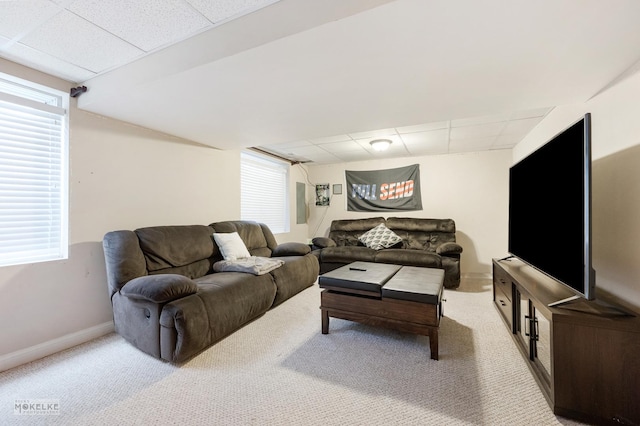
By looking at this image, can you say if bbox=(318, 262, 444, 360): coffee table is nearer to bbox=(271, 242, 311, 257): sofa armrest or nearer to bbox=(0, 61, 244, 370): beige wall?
bbox=(271, 242, 311, 257): sofa armrest

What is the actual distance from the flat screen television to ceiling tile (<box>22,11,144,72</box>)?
2757 millimetres

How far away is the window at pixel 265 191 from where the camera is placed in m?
4.34

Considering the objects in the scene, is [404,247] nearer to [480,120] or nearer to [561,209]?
[480,120]

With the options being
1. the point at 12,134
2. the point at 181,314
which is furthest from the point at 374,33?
the point at 12,134

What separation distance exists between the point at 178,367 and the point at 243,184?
9.59 ft

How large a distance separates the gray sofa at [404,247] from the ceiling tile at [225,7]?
341cm

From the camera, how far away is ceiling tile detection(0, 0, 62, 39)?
53.6 inches

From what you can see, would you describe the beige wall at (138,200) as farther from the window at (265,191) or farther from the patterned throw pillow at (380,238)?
the patterned throw pillow at (380,238)

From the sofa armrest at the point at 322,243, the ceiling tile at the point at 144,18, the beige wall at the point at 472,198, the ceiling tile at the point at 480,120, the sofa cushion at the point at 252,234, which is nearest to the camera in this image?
the ceiling tile at the point at 144,18

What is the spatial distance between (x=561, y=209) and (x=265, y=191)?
13.4 ft

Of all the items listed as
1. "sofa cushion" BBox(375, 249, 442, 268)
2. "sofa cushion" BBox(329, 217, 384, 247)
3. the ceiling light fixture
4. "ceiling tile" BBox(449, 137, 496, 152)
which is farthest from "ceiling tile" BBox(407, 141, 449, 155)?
"sofa cushion" BBox(375, 249, 442, 268)

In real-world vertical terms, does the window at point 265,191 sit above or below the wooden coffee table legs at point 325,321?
above

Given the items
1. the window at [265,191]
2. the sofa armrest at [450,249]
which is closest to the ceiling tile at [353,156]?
the window at [265,191]

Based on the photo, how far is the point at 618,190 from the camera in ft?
5.29
